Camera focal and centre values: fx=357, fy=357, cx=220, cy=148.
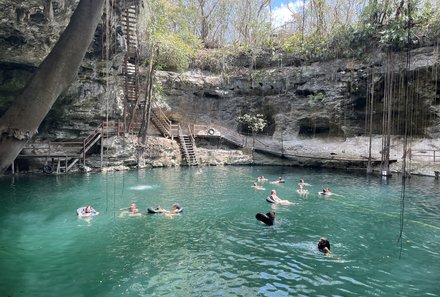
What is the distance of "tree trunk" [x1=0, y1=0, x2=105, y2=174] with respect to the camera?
354 centimetres

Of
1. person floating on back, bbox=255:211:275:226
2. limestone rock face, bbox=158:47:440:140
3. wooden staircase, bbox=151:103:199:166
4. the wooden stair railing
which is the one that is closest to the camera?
person floating on back, bbox=255:211:275:226

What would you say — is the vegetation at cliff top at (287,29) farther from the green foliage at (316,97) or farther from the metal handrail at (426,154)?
the metal handrail at (426,154)

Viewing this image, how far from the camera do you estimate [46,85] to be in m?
3.77

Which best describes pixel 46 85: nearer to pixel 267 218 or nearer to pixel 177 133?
pixel 267 218

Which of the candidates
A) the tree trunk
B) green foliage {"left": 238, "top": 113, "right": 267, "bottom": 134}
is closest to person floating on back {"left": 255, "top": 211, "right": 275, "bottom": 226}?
the tree trunk

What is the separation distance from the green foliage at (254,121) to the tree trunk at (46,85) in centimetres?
3195

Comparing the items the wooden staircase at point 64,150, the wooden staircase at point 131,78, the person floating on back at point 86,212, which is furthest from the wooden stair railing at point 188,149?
the person floating on back at point 86,212

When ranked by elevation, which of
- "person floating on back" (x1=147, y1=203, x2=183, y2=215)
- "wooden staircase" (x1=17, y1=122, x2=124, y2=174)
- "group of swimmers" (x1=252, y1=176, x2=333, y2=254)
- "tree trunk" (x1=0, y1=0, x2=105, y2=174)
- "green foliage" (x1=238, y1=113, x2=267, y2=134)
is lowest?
"person floating on back" (x1=147, y1=203, x2=183, y2=215)

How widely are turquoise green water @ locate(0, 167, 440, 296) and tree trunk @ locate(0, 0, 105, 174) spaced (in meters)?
5.34

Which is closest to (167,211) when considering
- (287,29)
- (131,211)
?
(131,211)

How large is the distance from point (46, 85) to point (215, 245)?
846 cm

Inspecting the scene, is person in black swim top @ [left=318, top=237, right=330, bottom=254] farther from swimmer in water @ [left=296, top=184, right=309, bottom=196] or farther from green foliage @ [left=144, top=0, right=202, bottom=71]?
green foliage @ [left=144, top=0, right=202, bottom=71]

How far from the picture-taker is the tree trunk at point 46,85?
3.54 m

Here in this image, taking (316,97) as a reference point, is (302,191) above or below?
below
